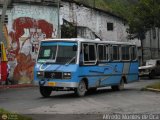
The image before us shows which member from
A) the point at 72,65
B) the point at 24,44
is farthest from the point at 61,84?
the point at 24,44

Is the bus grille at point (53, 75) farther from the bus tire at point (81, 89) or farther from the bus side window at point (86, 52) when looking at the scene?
the bus side window at point (86, 52)

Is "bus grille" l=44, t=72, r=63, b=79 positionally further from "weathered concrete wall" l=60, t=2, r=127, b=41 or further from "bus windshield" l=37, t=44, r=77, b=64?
"weathered concrete wall" l=60, t=2, r=127, b=41

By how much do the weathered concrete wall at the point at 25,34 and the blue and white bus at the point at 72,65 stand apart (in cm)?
1178

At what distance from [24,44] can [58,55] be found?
555 inches

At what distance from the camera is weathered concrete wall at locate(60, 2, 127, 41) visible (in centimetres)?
4319

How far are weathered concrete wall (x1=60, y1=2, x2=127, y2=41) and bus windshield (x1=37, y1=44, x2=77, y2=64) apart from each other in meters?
20.6

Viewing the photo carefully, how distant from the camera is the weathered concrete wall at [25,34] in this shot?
3388cm

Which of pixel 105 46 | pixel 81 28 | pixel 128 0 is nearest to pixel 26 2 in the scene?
pixel 81 28

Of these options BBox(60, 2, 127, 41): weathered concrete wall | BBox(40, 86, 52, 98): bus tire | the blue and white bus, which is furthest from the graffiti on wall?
BBox(40, 86, 52, 98): bus tire

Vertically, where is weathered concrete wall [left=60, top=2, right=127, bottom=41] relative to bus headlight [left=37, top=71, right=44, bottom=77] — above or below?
above

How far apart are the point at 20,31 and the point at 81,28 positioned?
1050 cm

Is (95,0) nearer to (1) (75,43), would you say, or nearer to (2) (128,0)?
(2) (128,0)

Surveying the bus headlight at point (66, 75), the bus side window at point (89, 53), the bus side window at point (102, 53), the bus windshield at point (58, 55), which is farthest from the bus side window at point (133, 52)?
the bus headlight at point (66, 75)

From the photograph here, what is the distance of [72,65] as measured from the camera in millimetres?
20562
